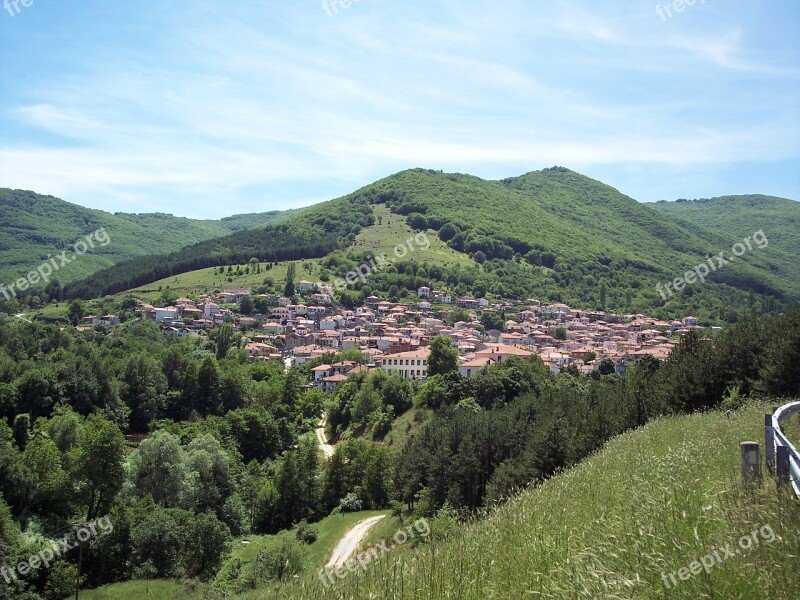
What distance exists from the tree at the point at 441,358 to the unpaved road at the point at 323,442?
9782 mm

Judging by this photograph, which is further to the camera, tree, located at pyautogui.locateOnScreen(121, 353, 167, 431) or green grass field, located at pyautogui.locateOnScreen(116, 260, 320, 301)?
green grass field, located at pyautogui.locateOnScreen(116, 260, 320, 301)

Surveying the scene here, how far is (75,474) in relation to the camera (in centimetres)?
2917

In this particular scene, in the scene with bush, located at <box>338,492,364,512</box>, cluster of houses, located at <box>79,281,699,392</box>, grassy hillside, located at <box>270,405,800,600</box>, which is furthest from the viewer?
cluster of houses, located at <box>79,281,699,392</box>

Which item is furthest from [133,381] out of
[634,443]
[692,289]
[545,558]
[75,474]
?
[692,289]

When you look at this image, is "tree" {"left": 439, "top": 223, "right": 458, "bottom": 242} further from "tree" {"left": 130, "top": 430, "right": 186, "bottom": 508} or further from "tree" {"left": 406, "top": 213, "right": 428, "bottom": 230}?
"tree" {"left": 130, "top": 430, "right": 186, "bottom": 508}

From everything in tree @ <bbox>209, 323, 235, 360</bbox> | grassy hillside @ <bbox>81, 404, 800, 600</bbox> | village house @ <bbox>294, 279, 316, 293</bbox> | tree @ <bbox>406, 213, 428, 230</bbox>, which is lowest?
tree @ <bbox>209, 323, 235, 360</bbox>

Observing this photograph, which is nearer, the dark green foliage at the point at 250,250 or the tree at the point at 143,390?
the tree at the point at 143,390

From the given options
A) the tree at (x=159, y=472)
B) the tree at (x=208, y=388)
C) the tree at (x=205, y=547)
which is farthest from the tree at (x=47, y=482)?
the tree at (x=208, y=388)

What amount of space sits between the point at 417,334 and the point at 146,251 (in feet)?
426

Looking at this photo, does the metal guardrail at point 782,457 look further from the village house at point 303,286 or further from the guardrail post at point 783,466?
the village house at point 303,286

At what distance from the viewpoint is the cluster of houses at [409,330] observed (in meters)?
64.9

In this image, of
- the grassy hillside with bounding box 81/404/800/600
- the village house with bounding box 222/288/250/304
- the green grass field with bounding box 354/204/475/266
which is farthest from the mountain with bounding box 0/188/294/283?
the grassy hillside with bounding box 81/404/800/600

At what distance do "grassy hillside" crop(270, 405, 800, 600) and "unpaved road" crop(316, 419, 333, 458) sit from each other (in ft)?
120

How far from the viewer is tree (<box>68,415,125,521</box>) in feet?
94.4
